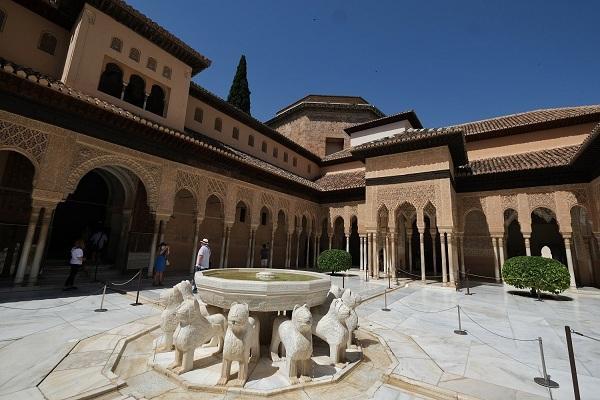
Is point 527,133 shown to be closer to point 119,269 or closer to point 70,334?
point 70,334

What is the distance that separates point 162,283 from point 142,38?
9550 millimetres

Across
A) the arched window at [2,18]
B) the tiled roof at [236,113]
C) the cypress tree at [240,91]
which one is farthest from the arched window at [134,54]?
the cypress tree at [240,91]

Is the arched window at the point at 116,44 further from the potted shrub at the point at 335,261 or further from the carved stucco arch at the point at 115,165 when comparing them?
the potted shrub at the point at 335,261

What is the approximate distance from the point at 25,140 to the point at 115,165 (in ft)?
7.79

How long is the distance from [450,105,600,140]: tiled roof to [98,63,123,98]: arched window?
18.0 m

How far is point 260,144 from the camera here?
18.4m

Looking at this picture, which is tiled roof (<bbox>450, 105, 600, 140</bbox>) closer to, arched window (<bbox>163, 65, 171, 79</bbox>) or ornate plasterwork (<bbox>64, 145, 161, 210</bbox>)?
arched window (<bbox>163, 65, 171, 79</bbox>)

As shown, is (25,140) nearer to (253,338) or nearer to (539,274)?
(253,338)

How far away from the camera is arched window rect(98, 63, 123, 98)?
10.3 metres

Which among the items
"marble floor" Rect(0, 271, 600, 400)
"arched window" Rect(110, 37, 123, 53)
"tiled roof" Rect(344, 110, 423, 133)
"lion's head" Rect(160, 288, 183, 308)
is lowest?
"marble floor" Rect(0, 271, 600, 400)

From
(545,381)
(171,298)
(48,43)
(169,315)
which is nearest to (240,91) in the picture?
(48,43)

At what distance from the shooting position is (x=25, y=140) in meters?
7.48

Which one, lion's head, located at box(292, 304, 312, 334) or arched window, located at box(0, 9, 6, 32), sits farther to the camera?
arched window, located at box(0, 9, 6, 32)

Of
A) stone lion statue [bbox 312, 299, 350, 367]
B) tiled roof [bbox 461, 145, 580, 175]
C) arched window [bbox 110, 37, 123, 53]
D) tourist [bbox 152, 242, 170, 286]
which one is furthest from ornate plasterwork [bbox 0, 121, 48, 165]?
tiled roof [bbox 461, 145, 580, 175]
